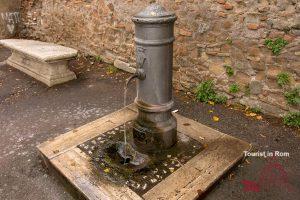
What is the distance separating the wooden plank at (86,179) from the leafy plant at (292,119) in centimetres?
226

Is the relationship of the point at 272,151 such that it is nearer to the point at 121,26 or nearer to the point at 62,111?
the point at 62,111

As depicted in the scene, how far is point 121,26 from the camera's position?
5.35 meters

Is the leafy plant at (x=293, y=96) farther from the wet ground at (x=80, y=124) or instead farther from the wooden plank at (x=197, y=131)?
the wooden plank at (x=197, y=131)

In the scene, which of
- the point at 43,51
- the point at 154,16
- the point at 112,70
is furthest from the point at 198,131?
the point at 43,51

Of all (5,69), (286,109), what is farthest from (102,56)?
(286,109)

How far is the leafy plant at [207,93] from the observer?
4.23m

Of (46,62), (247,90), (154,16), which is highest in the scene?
(154,16)

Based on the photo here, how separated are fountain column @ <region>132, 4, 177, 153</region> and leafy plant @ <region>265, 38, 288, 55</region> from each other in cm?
148

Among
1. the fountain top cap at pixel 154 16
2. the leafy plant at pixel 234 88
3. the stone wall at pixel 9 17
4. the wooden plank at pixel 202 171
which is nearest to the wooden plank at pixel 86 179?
the wooden plank at pixel 202 171

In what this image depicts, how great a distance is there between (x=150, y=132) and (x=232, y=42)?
72.1 inches

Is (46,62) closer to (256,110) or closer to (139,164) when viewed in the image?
(139,164)

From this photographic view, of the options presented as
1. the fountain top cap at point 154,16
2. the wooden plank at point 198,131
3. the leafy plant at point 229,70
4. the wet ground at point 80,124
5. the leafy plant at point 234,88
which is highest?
the fountain top cap at point 154,16

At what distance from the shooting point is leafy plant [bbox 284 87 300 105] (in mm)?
3480

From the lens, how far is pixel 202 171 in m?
2.71
